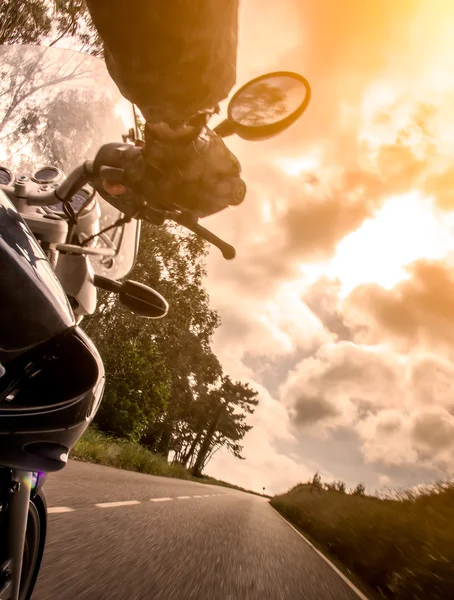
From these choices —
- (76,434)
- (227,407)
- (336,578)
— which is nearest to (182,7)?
(76,434)

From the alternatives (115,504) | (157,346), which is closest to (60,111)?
(115,504)

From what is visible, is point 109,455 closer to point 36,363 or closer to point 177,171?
point 36,363

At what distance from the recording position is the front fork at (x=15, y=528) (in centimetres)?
119

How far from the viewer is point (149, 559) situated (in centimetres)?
321

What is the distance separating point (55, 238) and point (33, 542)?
0.97 metres

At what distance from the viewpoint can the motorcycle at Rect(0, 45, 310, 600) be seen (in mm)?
988

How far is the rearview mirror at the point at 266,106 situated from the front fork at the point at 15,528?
1.01m

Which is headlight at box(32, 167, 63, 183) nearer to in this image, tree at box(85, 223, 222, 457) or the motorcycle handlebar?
the motorcycle handlebar

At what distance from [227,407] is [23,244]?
5306 centimetres

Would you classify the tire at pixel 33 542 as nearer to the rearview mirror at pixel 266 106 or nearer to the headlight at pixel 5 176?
the headlight at pixel 5 176

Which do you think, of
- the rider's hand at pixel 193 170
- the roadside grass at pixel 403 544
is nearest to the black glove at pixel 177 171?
the rider's hand at pixel 193 170

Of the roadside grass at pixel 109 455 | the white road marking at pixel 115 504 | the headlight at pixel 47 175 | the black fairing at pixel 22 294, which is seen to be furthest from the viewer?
the roadside grass at pixel 109 455

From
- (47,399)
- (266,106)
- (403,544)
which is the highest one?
(403,544)

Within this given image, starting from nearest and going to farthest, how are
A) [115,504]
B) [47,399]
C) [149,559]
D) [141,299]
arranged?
[47,399] < [141,299] < [149,559] < [115,504]
